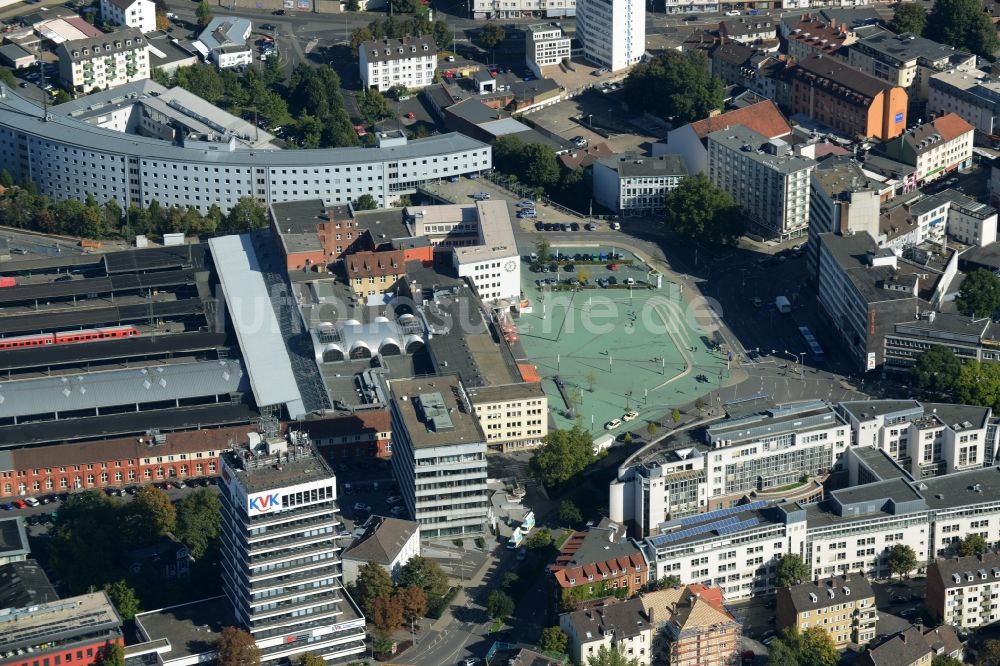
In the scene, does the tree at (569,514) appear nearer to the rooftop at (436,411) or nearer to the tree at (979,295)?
the rooftop at (436,411)

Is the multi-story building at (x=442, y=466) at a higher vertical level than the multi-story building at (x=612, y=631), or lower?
higher

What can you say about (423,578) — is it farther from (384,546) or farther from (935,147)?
(935,147)

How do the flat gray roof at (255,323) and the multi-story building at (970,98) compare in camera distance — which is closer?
the flat gray roof at (255,323)

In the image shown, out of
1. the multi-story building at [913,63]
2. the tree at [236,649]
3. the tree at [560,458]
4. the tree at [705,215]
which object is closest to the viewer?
A: the tree at [236,649]

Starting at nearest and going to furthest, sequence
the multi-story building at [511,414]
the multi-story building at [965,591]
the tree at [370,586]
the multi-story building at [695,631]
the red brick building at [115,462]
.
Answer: the multi-story building at [695,631], the tree at [370,586], the multi-story building at [965,591], the red brick building at [115,462], the multi-story building at [511,414]

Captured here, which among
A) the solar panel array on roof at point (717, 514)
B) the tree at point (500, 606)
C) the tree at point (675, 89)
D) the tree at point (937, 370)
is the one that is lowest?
the tree at point (500, 606)

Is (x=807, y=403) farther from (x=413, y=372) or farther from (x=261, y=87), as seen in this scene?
(x=261, y=87)

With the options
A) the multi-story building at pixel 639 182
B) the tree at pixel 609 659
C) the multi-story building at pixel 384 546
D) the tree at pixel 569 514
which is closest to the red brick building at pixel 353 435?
the multi-story building at pixel 384 546

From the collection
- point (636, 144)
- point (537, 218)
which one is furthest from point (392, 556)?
point (636, 144)

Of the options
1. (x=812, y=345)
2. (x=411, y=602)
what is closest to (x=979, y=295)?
(x=812, y=345)

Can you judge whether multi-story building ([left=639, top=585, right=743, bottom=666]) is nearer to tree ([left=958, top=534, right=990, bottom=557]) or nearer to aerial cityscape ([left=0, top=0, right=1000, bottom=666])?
aerial cityscape ([left=0, top=0, right=1000, bottom=666])
